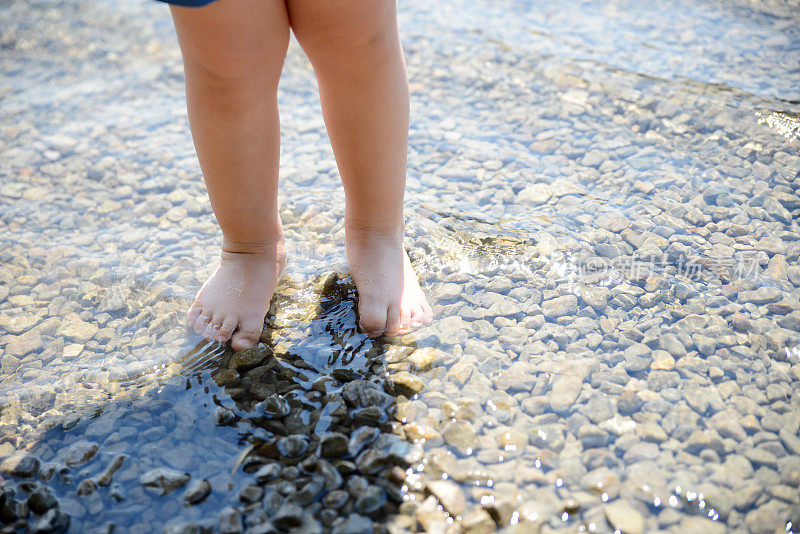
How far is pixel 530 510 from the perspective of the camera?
1073 millimetres

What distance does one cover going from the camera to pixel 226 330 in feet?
4.71

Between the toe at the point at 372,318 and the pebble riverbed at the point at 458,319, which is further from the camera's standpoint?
the toe at the point at 372,318

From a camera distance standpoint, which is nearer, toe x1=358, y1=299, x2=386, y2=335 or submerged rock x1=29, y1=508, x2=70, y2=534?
submerged rock x1=29, y1=508, x2=70, y2=534

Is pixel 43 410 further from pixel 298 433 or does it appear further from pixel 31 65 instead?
pixel 31 65

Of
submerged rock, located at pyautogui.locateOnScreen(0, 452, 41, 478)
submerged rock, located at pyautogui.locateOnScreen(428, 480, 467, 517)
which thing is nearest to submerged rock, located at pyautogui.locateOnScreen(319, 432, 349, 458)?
submerged rock, located at pyautogui.locateOnScreen(428, 480, 467, 517)

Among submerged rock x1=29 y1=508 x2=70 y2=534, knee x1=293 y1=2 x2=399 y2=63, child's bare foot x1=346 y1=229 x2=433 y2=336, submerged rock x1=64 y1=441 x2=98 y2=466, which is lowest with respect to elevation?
submerged rock x1=29 y1=508 x2=70 y2=534

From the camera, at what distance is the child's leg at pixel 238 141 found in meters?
1.20

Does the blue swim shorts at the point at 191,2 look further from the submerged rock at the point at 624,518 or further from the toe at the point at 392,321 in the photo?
the submerged rock at the point at 624,518

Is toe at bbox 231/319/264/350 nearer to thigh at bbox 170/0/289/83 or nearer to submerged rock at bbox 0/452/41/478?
submerged rock at bbox 0/452/41/478

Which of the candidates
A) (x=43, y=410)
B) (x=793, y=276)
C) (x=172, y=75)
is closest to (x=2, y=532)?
(x=43, y=410)

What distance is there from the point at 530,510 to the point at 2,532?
2.94 ft

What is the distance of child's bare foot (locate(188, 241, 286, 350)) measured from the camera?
4.73 ft

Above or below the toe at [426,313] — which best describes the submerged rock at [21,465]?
below

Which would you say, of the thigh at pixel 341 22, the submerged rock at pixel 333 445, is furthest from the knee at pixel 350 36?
the submerged rock at pixel 333 445
